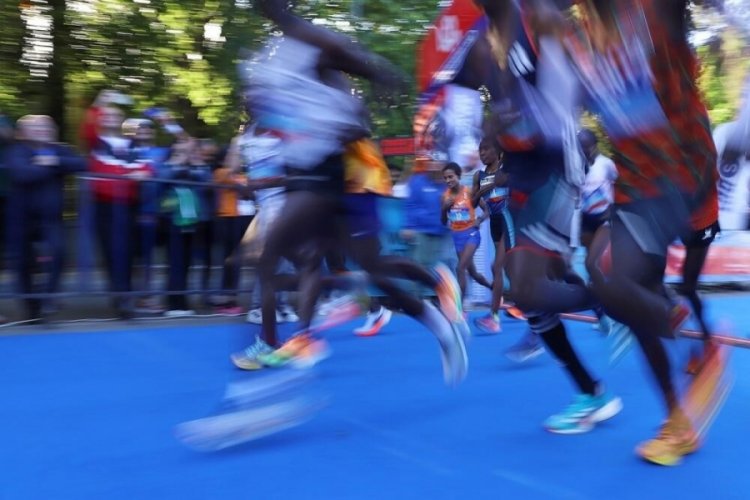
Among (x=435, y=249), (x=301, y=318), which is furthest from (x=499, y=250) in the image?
(x=301, y=318)

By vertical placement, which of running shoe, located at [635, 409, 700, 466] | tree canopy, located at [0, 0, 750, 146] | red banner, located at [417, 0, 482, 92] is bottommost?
running shoe, located at [635, 409, 700, 466]

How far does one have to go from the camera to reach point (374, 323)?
593 centimetres

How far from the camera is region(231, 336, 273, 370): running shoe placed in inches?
170

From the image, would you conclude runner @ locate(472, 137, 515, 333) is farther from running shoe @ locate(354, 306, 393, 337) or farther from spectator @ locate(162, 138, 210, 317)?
spectator @ locate(162, 138, 210, 317)

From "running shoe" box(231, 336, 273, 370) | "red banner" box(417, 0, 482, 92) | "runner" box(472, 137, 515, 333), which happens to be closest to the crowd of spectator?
"runner" box(472, 137, 515, 333)

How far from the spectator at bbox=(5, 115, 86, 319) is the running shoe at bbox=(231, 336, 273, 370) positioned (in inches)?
92.1

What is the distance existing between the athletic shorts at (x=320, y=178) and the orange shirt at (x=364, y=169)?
205 mm

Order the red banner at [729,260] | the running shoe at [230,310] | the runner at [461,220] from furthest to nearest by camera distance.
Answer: the red banner at [729,260] < the running shoe at [230,310] < the runner at [461,220]

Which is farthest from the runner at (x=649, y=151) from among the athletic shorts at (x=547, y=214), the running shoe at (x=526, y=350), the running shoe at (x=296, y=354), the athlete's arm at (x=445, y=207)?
the athlete's arm at (x=445, y=207)

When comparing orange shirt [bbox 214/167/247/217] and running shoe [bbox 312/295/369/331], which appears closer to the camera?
running shoe [bbox 312/295/369/331]

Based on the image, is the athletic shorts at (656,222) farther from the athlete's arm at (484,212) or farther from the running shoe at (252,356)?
the athlete's arm at (484,212)

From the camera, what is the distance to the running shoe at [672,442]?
2830 millimetres

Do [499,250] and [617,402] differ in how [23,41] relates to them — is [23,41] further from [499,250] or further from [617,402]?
[617,402]

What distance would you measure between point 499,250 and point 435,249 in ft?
4.17
